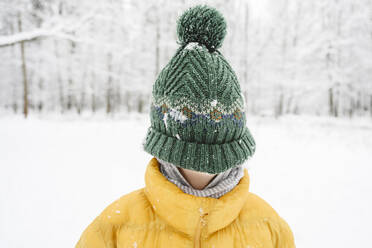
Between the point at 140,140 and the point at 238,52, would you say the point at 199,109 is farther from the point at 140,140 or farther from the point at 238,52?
the point at 238,52

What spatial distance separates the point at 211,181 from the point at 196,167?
0.23m

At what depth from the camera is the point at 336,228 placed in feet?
11.1

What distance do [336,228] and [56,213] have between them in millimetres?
4738

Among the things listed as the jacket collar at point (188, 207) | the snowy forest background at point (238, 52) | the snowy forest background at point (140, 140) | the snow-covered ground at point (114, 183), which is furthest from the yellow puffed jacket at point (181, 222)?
the snowy forest background at point (238, 52)

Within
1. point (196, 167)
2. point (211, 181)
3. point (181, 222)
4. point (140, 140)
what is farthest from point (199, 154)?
point (140, 140)

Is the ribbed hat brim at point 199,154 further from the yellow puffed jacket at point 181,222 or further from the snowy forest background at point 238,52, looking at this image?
the snowy forest background at point 238,52

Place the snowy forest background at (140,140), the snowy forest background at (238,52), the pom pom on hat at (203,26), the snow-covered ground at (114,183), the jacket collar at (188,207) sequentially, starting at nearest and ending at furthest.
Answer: the jacket collar at (188,207)
the pom pom on hat at (203,26)
the snow-covered ground at (114,183)
the snowy forest background at (140,140)
the snowy forest background at (238,52)

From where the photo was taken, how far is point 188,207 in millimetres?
1065

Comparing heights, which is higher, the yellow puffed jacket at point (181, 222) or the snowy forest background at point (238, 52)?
the snowy forest background at point (238, 52)

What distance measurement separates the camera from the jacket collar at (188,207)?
107cm

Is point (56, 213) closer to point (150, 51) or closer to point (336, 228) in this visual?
point (336, 228)

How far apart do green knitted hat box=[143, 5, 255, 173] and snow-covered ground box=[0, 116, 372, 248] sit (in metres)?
2.78

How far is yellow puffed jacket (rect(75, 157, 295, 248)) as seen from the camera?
109 centimetres

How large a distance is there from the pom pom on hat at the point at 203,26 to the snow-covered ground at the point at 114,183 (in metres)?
3.20
